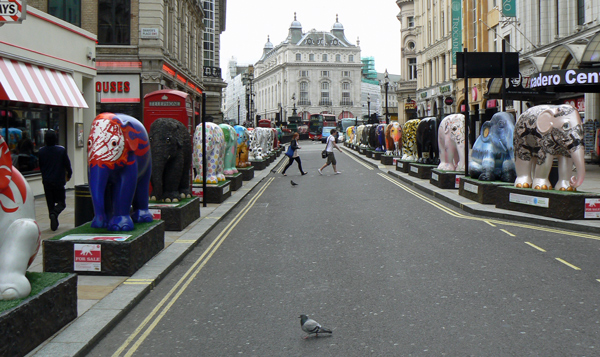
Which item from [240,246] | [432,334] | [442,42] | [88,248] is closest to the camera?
[432,334]

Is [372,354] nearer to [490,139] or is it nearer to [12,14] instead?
[12,14]

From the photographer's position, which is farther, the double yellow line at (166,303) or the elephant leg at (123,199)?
the elephant leg at (123,199)

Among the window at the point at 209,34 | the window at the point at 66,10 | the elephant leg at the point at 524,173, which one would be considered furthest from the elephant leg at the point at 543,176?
the window at the point at 209,34

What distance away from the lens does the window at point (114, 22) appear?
95.3 feet

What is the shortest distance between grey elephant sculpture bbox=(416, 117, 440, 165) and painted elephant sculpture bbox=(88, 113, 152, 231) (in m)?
14.5

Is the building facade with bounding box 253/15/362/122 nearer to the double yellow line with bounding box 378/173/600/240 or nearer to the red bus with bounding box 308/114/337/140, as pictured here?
the red bus with bounding box 308/114/337/140

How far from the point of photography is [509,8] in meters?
34.0

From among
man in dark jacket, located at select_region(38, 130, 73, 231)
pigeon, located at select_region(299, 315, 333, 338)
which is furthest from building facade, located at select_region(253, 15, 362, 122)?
pigeon, located at select_region(299, 315, 333, 338)

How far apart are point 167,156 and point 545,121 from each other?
7.32 meters

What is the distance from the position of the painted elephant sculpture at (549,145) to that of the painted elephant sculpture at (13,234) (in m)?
9.85

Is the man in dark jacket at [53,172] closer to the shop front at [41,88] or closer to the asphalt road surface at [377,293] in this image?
the asphalt road surface at [377,293]

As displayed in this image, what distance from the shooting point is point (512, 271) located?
25.1 feet

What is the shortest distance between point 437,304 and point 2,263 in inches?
161

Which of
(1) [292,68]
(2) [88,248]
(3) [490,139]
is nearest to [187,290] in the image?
(2) [88,248]
